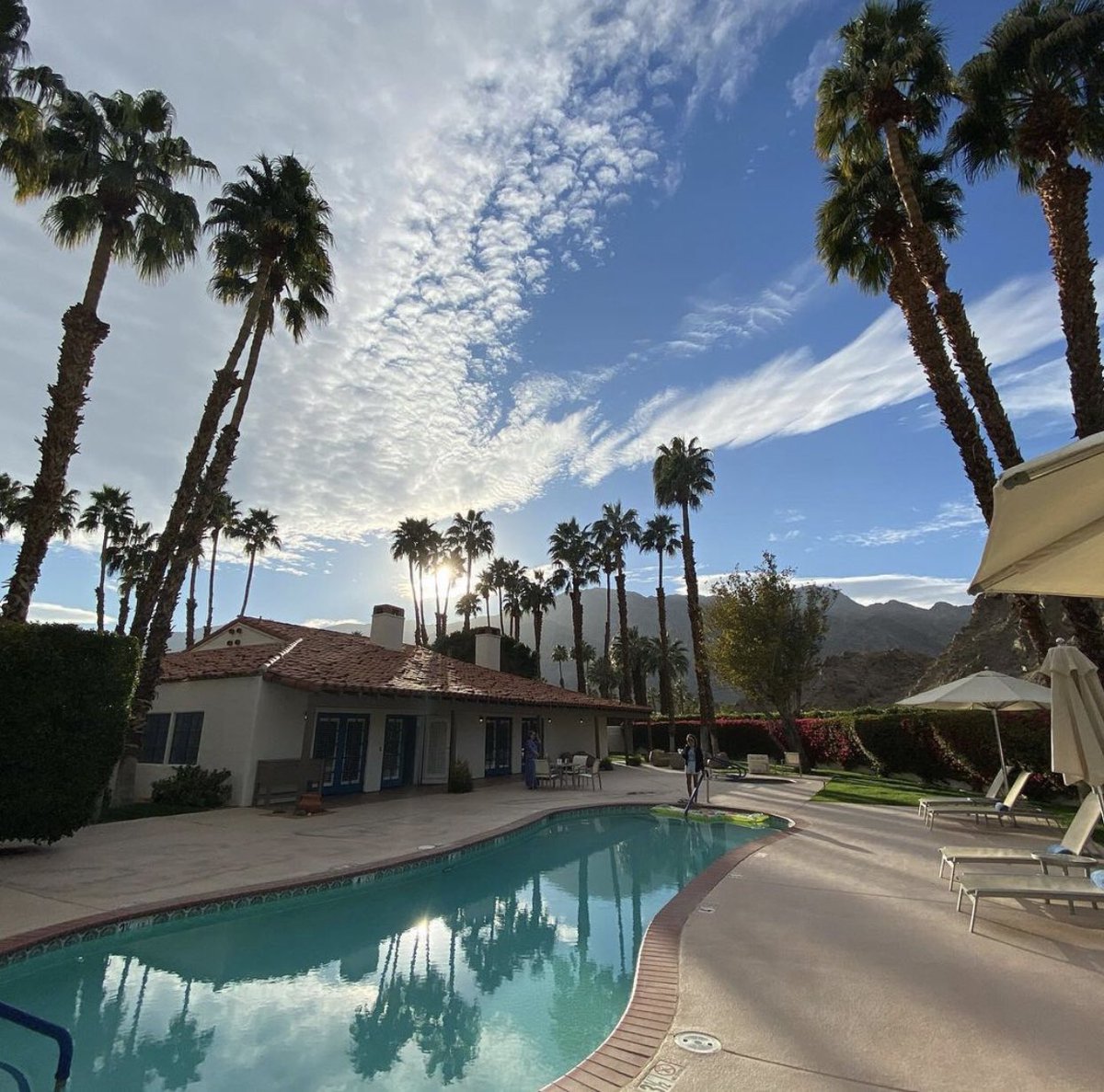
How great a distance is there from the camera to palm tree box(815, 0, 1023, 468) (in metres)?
12.7

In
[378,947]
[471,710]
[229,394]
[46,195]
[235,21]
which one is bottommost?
[378,947]

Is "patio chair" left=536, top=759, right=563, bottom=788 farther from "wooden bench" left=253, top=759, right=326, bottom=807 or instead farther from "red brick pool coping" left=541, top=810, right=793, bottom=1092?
"red brick pool coping" left=541, top=810, right=793, bottom=1092

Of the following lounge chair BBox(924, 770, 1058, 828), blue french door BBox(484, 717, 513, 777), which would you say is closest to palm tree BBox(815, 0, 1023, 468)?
lounge chair BBox(924, 770, 1058, 828)

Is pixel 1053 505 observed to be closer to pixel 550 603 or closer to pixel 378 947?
pixel 378 947

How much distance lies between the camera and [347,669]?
59.4 ft

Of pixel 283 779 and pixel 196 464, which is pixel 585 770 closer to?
pixel 283 779

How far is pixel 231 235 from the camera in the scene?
17.0 metres

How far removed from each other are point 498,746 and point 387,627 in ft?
21.9

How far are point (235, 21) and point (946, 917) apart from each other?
604 inches

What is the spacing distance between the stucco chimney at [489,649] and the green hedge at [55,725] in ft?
65.9

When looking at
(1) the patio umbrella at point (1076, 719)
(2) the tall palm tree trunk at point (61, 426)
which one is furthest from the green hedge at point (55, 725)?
(1) the patio umbrella at point (1076, 719)

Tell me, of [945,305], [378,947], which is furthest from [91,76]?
[945,305]

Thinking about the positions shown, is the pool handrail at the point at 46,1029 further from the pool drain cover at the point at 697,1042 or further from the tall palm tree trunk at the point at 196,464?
the tall palm tree trunk at the point at 196,464

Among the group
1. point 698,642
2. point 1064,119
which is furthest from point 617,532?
point 1064,119
